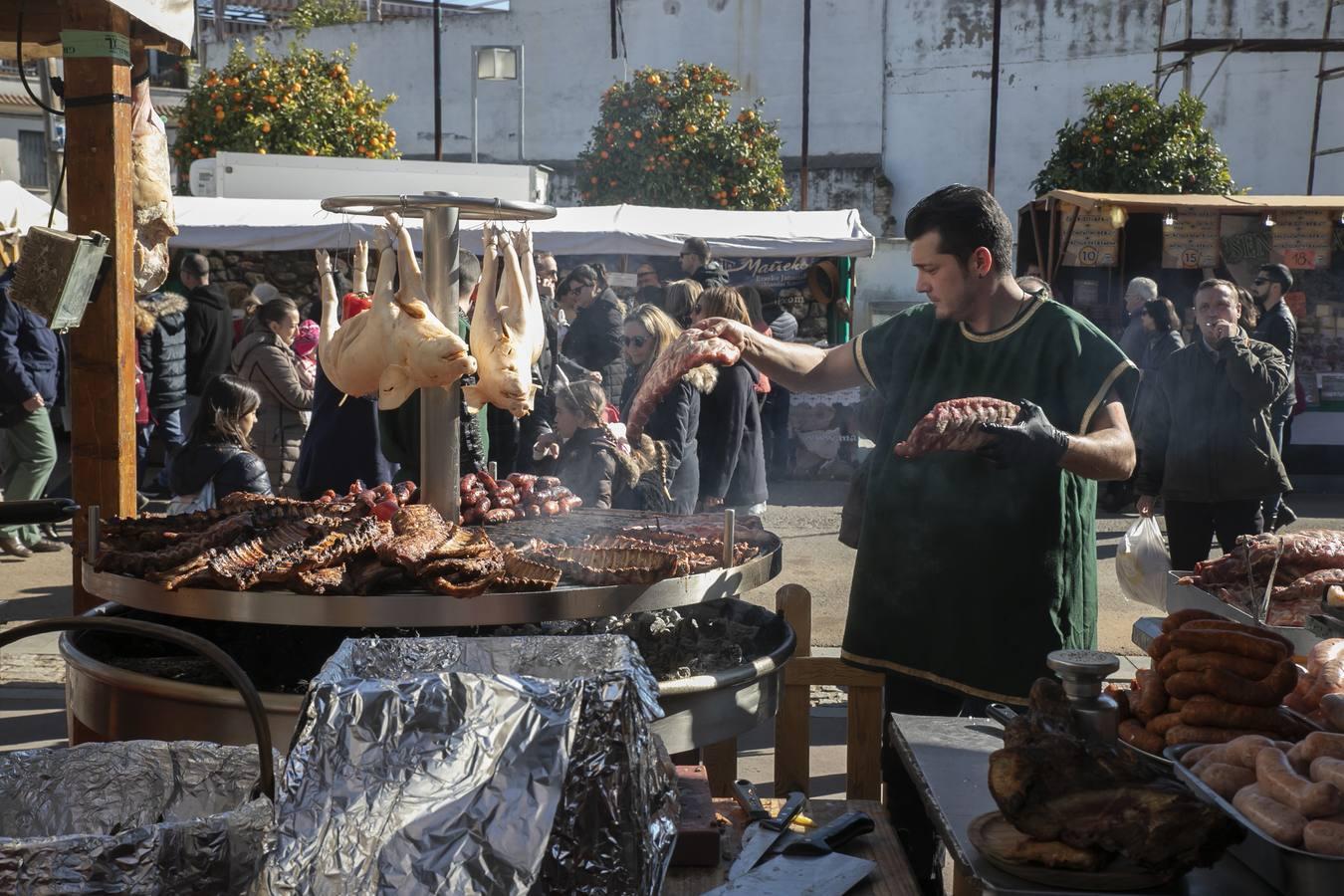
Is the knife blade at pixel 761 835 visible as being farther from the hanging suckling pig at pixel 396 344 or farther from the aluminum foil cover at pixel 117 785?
the hanging suckling pig at pixel 396 344

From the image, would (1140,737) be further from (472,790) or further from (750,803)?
(472,790)

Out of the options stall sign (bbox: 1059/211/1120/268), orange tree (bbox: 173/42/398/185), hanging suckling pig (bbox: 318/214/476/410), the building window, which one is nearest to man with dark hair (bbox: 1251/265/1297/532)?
stall sign (bbox: 1059/211/1120/268)

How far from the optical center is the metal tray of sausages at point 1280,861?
5.90ft

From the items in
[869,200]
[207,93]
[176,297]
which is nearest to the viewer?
[176,297]

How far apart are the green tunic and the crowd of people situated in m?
1.12

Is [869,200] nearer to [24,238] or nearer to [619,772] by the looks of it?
[24,238]

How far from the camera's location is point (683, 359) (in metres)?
3.64

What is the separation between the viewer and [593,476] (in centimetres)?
573

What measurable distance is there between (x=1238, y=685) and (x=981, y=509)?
118 centimetres

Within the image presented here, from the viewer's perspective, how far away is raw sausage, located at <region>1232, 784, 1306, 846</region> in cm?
187

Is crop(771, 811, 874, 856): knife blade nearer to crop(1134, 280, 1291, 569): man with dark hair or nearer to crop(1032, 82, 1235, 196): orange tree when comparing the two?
crop(1134, 280, 1291, 569): man with dark hair

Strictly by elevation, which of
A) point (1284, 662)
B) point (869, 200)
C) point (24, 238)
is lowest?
point (1284, 662)

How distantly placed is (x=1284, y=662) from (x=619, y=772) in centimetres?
144

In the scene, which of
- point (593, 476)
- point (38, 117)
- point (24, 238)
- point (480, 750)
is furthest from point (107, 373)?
point (38, 117)
